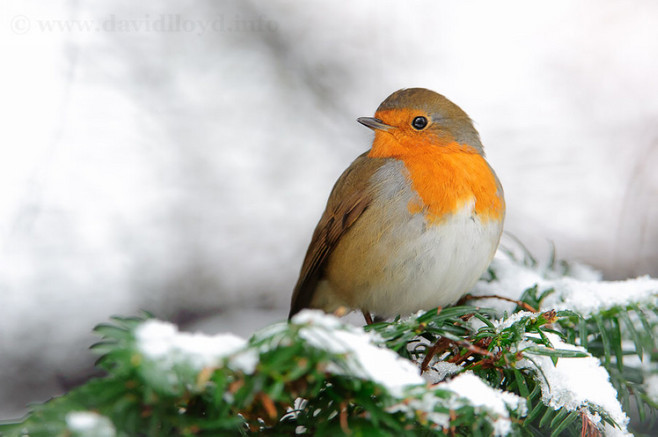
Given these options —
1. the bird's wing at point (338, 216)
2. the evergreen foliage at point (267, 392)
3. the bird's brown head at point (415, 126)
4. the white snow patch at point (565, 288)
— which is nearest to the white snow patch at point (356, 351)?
the evergreen foliage at point (267, 392)

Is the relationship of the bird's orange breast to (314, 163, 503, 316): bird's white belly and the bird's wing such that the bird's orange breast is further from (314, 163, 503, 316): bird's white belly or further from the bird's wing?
the bird's wing

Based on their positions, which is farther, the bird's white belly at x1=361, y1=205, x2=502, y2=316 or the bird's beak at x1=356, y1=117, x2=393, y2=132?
the bird's beak at x1=356, y1=117, x2=393, y2=132

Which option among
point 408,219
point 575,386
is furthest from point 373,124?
point 575,386

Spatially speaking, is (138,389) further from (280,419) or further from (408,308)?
(408,308)

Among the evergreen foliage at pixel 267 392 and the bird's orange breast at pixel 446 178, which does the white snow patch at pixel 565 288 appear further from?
the evergreen foliage at pixel 267 392

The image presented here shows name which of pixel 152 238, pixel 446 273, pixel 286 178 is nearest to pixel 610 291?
pixel 446 273

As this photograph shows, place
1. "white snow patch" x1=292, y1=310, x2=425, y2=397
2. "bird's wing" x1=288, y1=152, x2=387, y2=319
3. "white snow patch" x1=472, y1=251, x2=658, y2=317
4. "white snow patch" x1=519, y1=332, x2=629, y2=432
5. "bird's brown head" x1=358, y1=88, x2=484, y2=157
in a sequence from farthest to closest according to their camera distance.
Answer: "bird's brown head" x1=358, y1=88, x2=484, y2=157, "bird's wing" x1=288, y1=152, x2=387, y2=319, "white snow patch" x1=472, y1=251, x2=658, y2=317, "white snow patch" x1=519, y1=332, x2=629, y2=432, "white snow patch" x1=292, y1=310, x2=425, y2=397

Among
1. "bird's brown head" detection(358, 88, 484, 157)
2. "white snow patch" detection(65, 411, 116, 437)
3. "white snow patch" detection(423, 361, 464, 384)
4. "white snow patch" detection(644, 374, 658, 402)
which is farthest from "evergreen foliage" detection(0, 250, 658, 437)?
"bird's brown head" detection(358, 88, 484, 157)
